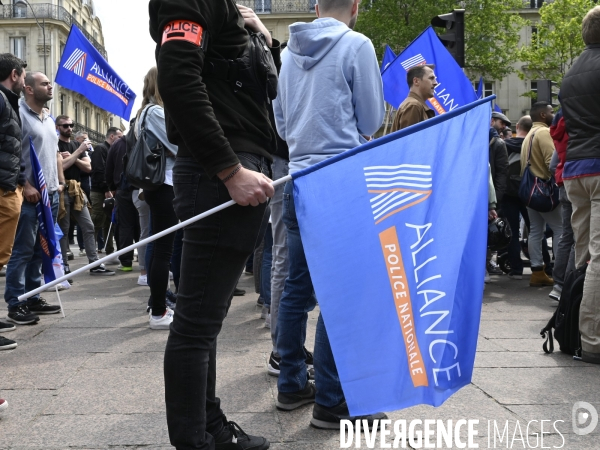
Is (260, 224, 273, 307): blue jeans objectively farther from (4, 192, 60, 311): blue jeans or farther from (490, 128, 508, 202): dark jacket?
(490, 128, 508, 202): dark jacket

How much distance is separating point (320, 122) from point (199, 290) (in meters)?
1.23

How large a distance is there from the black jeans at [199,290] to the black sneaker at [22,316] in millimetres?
3809

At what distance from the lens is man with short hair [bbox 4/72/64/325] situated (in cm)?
634

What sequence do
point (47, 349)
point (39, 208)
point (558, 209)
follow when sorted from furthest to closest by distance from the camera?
1. point (558, 209)
2. point (39, 208)
3. point (47, 349)

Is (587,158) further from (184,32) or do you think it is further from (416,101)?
(184,32)

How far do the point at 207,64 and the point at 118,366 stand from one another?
2544mm

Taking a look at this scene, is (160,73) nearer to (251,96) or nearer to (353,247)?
(251,96)

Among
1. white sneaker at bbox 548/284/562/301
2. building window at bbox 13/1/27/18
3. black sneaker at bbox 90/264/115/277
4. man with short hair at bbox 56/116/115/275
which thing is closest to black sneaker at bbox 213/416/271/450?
white sneaker at bbox 548/284/562/301

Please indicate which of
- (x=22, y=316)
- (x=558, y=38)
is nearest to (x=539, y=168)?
(x=22, y=316)

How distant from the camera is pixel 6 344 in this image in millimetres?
5246

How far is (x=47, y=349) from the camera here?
528 cm

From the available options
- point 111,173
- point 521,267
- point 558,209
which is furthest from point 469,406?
point 111,173

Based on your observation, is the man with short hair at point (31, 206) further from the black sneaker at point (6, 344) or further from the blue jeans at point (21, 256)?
the black sneaker at point (6, 344)

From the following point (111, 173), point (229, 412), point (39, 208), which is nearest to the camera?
point (229, 412)
